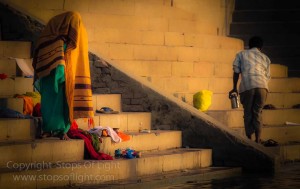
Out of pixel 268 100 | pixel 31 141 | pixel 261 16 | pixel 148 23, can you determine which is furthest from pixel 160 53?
pixel 31 141

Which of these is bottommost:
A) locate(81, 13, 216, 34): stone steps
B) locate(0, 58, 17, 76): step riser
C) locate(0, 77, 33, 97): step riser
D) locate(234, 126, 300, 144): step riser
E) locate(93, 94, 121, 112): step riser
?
locate(234, 126, 300, 144): step riser

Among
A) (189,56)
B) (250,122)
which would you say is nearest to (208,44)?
(189,56)

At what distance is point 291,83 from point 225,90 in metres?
1.69

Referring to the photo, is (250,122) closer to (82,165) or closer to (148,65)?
(148,65)

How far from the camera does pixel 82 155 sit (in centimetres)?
1351

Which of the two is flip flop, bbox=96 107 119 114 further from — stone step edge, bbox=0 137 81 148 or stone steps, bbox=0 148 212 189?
stone step edge, bbox=0 137 81 148

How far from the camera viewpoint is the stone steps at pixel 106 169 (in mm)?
12086

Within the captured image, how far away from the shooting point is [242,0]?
2286 cm

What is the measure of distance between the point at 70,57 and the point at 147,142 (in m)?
2.07

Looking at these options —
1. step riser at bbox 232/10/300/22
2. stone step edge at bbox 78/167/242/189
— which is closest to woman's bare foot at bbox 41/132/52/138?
stone step edge at bbox 78/167/242/189

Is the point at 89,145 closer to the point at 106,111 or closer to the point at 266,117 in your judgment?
the point at 106,111

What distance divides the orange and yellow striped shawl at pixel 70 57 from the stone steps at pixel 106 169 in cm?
88

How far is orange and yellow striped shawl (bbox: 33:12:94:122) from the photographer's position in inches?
528

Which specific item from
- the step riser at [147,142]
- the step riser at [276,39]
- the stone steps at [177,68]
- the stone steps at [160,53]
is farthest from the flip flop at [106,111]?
the step riser at [276,39]
